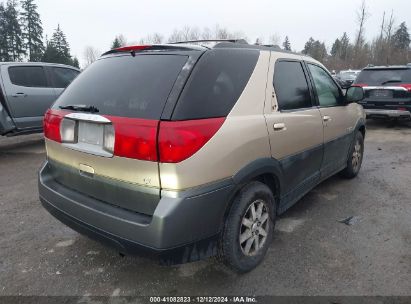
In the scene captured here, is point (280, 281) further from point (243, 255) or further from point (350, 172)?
point (350, 172)

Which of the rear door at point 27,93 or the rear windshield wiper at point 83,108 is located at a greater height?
the rear windshield wiper at point 83,108

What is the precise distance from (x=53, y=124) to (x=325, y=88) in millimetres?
2969

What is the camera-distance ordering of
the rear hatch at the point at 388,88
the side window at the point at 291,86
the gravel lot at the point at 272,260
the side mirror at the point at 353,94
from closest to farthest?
the gravel lot at the point at 272,260 → the side window at the point at 291,86 → the side mirror at the point at 353,94 → the rear hatch at the point at 388,88

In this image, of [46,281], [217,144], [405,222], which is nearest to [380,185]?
[405,222]

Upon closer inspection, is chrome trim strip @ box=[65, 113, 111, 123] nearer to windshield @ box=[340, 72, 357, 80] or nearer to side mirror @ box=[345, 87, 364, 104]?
side mirror @ box=[345, 87, 364, 104]

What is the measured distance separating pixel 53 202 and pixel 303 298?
2.04 m

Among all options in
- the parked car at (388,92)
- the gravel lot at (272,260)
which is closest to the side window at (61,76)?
the gravel lot at (272,260)

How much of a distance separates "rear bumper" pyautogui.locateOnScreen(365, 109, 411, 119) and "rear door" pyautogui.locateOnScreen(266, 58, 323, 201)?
6.26 m

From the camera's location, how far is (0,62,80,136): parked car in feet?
21.4

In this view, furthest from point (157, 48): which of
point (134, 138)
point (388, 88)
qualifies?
point (388, 88)

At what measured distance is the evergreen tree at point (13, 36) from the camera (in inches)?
2064

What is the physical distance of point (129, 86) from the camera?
236cm

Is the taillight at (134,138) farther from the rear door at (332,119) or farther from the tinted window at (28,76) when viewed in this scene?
the tinted window at (28,76)

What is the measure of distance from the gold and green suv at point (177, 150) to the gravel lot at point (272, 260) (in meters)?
0.31
